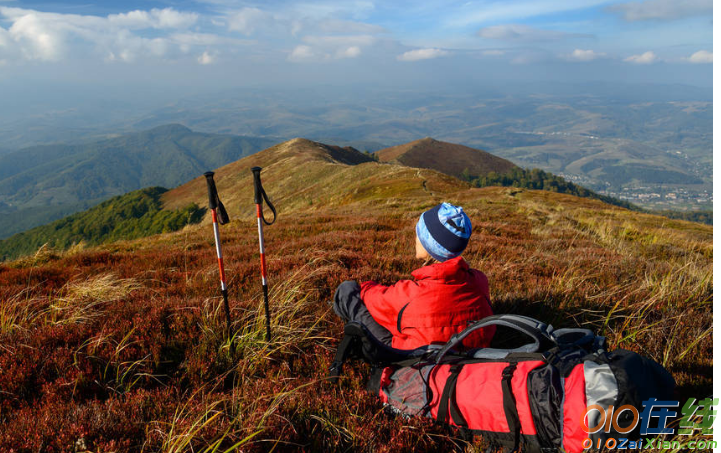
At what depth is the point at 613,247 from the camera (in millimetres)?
8305

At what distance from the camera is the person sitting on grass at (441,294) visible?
3.07 meters

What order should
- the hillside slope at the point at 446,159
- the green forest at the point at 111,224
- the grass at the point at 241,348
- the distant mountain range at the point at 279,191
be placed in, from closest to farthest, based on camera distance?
the grass at the point at 241,348
the distant mountain range at the point at 279,191
the green forest at the point at 111,224
the hillside slope at the point at 446,159

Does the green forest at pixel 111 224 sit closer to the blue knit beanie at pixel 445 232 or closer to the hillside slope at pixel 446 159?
the blue knit beanie at pixel 445 232

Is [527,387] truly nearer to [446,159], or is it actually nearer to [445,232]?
[445,232]

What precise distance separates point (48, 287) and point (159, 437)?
4.71m

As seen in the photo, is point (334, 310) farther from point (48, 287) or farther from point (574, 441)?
point (48, 287)

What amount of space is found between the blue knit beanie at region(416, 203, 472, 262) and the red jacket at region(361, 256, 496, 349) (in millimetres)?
130

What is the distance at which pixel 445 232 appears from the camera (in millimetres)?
3141

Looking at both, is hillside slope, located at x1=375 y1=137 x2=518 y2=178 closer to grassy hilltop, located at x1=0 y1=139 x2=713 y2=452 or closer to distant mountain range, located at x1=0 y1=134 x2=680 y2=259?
distant mountain range, located at x1=0 y1=134 x2=680 y2=259

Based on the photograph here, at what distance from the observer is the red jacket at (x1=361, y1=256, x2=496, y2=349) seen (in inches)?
121

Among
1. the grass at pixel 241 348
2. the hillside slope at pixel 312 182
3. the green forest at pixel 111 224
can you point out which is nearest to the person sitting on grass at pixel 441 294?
the grass at pixel 241 348

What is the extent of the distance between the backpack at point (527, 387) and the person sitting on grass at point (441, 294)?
0.20 meters

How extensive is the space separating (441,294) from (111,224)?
Answer: 87.8m

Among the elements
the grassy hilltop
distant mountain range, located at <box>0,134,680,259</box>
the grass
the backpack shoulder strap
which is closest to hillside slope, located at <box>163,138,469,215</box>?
distant mountain range, located at <box>0,134,680,259</box>
